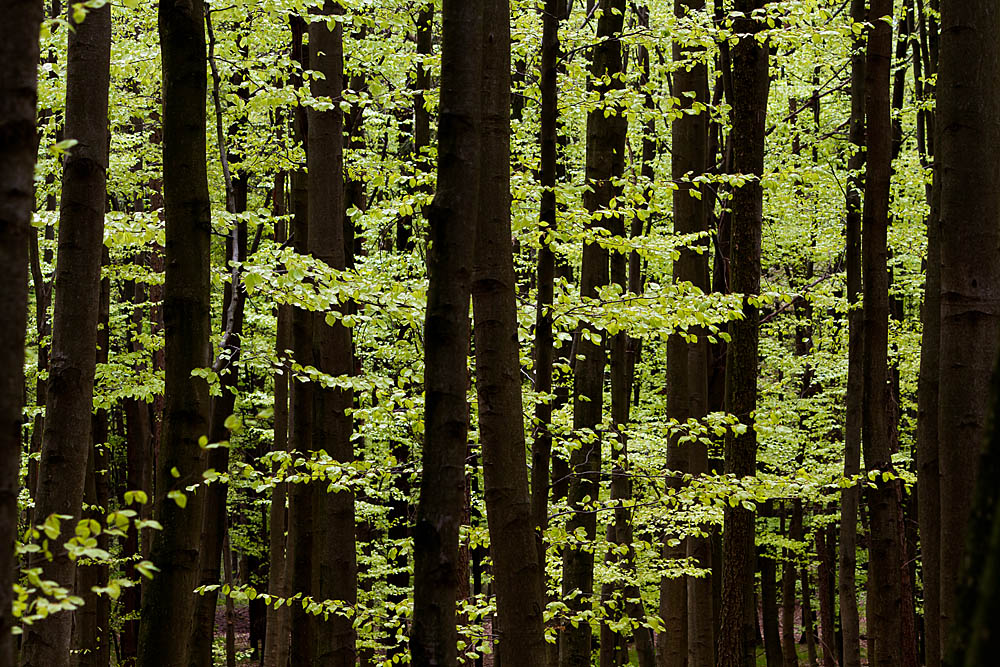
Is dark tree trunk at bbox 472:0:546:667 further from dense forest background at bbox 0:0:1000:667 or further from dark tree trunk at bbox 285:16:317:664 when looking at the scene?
dark tree trunk at bbox 285:16:317:664

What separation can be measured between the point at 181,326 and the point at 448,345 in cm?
149

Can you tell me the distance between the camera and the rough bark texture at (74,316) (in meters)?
5.38

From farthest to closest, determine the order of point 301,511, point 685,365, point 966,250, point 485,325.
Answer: point 685,365 → point 301,511 → point 485,325 → point 966,250

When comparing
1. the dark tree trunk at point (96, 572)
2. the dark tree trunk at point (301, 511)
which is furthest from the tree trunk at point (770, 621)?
the dark tree trunk at point (96, 572)

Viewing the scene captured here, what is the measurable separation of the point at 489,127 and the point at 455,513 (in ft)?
9.54

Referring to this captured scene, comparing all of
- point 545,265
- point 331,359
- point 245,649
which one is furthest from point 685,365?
point 245,649

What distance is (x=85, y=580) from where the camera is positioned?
1410 centimetres

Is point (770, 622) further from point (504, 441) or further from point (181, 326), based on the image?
point (181, 326)

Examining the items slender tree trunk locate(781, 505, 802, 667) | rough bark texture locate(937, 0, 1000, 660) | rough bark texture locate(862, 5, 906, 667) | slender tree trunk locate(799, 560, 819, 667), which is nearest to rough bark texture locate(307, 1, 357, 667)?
rough bark texture locate(862, 5, 906, 667)

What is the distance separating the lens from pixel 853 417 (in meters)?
9.38

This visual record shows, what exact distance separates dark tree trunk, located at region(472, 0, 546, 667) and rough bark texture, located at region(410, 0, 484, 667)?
1.71m

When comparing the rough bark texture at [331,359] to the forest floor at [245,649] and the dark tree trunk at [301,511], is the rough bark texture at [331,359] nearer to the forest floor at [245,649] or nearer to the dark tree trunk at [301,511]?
the dark tree trunk at [301,511]

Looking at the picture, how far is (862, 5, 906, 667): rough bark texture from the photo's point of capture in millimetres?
8508

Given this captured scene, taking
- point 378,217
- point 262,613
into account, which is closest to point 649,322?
point 378,217
